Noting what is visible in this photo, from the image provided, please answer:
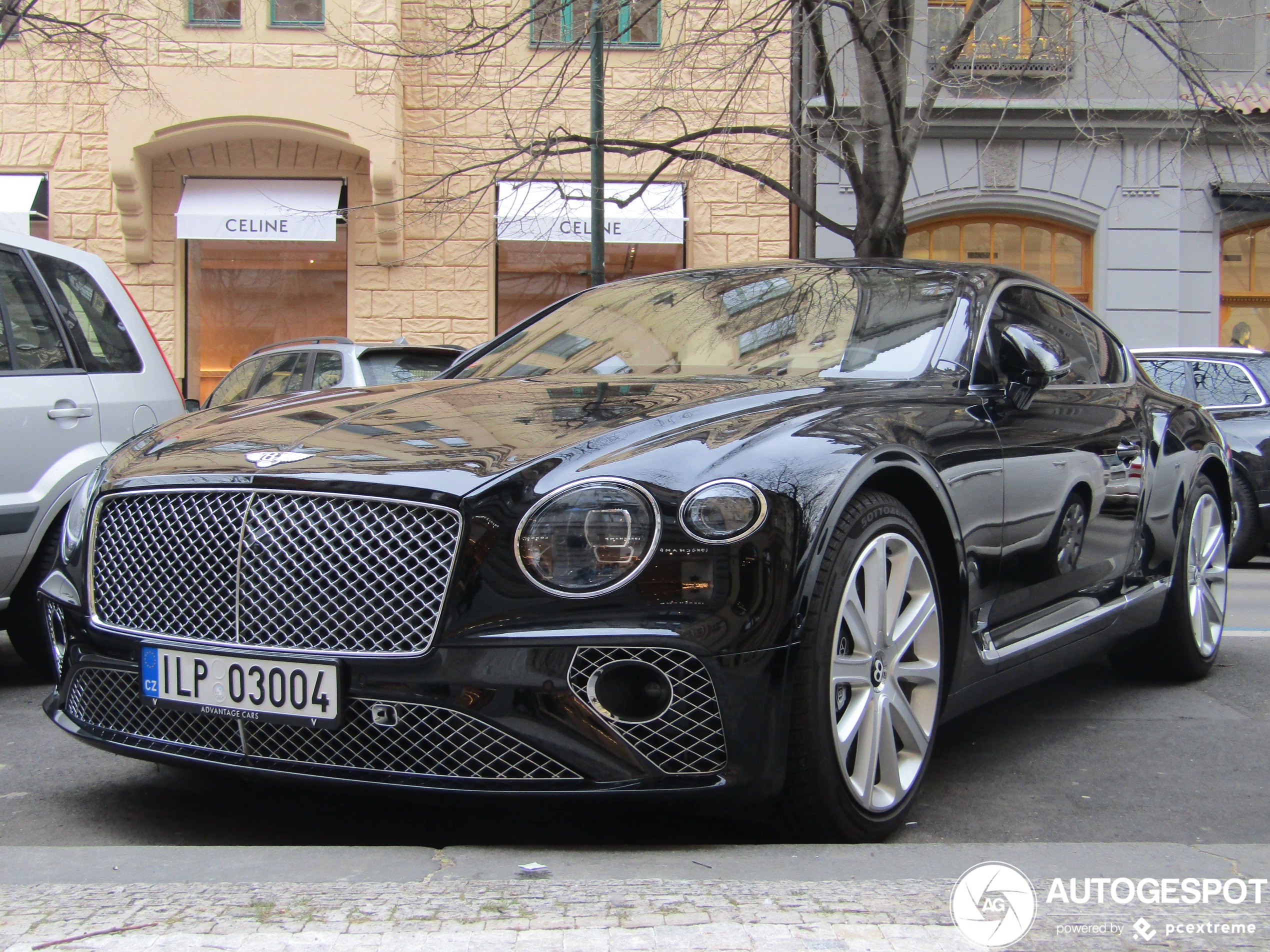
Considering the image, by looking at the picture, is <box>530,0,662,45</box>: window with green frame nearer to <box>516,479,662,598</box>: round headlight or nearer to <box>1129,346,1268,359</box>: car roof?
<box>1129,346,1268,359</box>: car roof

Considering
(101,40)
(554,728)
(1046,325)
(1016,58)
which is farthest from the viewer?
(1016,58)

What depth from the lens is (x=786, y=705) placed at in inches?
108

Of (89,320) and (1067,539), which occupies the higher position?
(89,320)

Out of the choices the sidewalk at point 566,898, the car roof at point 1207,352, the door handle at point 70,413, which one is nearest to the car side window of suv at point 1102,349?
the sidewalk at point 566,898

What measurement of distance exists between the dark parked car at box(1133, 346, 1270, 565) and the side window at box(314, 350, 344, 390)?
584 cm

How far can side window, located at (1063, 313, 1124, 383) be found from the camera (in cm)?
480

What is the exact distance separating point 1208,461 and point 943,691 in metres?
2.55

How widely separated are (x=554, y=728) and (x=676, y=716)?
0.25 meters

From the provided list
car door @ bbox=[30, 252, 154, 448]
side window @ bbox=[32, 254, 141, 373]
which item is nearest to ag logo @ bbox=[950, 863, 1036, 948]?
car door @ bbox=[30, 252, 154, 448]

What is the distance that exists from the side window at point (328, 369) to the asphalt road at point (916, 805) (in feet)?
16.4

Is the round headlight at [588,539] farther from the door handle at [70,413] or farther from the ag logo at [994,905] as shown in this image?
the door handle at [70,413]

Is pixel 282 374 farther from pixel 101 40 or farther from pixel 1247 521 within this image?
pixel 1247 521

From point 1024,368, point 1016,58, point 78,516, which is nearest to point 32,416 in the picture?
point 78,516

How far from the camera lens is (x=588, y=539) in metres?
2.68
